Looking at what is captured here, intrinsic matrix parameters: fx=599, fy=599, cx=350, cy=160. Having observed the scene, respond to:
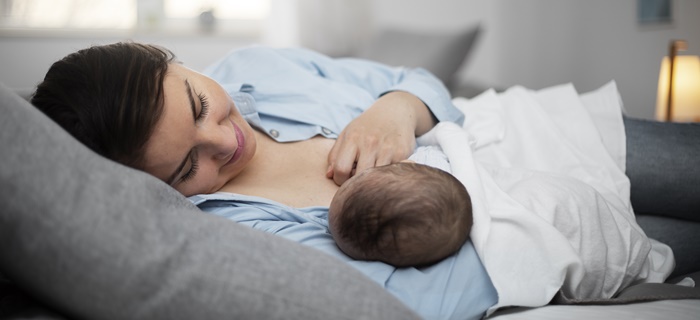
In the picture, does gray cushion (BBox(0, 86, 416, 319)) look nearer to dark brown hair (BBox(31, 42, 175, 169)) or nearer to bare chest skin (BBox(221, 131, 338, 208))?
dark brown hair (BBox(31, 42, 175, 169))

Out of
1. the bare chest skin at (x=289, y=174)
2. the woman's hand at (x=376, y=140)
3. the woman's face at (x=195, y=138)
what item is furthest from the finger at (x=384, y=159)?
the woman's face at (x=195, y=138)

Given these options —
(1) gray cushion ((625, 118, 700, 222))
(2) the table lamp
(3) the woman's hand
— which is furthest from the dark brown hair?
(2) the table lamp

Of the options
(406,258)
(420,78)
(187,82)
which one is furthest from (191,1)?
(406,258)

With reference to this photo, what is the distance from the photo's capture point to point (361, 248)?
928 millimetres

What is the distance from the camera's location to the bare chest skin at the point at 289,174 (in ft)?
3.82

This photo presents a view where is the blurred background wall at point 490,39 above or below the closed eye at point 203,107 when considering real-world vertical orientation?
below

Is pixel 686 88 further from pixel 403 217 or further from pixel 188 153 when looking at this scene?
pixel 188 153

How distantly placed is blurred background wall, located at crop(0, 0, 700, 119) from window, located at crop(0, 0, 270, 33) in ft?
0.30

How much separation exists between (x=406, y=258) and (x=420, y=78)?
776 mm

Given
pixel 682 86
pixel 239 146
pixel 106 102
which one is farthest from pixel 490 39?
pixel 106 102

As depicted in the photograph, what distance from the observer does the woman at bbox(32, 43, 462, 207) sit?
935 millimetres

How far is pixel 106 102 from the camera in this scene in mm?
922

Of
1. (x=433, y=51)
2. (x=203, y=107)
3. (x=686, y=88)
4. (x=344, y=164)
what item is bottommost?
(x=686, y=88)

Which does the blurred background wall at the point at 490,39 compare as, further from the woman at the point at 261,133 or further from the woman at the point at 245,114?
the woman at the point at 261,133
